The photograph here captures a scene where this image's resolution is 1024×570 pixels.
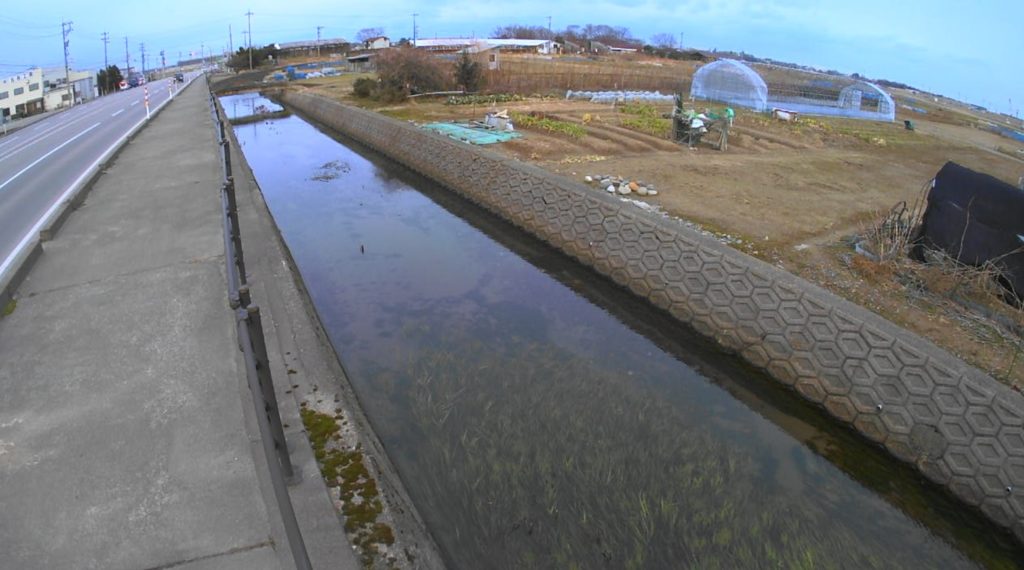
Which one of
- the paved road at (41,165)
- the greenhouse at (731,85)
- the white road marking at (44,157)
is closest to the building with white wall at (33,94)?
the paved road at (41,165)

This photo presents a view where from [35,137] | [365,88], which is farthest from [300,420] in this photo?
A: [365,88]

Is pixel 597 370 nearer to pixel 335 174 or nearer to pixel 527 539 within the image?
pixel 527 539

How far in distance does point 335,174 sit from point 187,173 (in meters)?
7.24

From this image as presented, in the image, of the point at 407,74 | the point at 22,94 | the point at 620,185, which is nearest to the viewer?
the point at 620,185

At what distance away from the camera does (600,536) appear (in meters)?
5.03

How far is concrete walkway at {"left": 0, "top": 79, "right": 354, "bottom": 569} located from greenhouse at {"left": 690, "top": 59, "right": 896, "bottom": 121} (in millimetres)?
31391

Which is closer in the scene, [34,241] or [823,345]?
[823,345]

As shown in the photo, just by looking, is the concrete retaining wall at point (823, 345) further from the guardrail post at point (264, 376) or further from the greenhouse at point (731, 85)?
the greenhouse at point (731, 85)

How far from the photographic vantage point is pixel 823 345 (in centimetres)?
709

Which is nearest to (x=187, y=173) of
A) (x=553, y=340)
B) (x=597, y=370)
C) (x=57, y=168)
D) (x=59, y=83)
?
(x=57, y=168)

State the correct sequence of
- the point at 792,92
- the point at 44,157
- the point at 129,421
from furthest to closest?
1. the point at 792,92
2. the point at 44,157
3. the point at 129,421

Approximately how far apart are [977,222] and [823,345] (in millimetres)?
3482

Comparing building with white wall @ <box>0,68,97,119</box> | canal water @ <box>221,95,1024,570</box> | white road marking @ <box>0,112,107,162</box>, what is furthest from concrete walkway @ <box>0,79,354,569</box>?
building with white wall @ <box>0,68,97,119</box>

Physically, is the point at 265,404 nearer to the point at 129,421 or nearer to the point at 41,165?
the point at 129,421
